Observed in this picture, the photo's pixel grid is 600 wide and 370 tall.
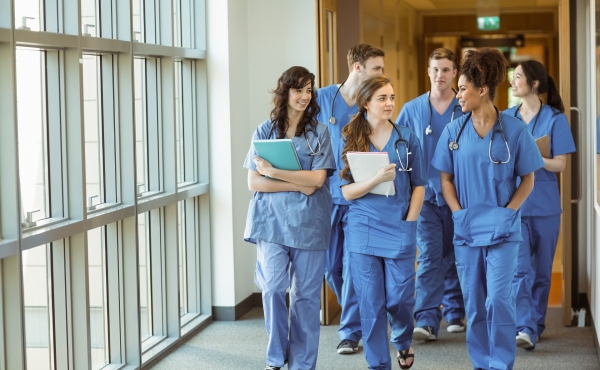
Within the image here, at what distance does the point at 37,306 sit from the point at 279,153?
1221 mm

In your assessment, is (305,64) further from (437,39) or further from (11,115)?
(437,39)

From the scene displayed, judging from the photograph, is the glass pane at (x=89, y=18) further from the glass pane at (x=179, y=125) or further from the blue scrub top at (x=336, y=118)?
the blue scrub top at (x=336, y=118)

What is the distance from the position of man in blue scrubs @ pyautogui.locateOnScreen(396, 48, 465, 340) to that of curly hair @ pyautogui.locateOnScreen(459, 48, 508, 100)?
2.67ft

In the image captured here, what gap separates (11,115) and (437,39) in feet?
28.2

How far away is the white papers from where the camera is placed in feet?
12.0

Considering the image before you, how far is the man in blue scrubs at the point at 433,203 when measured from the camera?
459 centimetres

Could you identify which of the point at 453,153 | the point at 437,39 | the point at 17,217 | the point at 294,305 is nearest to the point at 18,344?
the point at 17,217

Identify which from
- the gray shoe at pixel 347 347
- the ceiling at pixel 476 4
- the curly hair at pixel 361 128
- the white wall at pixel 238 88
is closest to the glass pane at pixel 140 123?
the white wall at pixel 238 88

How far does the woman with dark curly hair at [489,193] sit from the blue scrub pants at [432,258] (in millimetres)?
879

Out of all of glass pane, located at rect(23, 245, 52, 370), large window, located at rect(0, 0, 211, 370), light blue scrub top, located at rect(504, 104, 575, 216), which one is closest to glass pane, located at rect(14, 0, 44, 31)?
large window, located at rect(0, 0, 211, 370)

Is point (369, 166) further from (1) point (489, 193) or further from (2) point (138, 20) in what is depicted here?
(2) point (138, 20)

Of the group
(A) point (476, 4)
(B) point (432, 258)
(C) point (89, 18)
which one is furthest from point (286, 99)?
(A) point (476, 4)

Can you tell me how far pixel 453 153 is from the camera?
149 inches

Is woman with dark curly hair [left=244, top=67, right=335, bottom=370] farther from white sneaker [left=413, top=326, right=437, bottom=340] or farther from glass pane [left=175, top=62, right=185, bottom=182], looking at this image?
glass pane [left=175, top=62, right=185, bottom=182]
